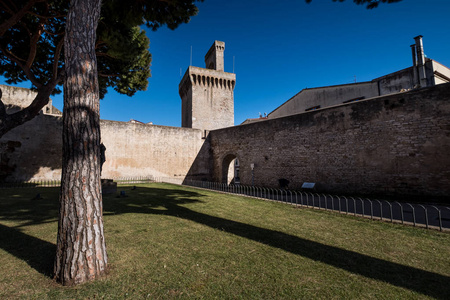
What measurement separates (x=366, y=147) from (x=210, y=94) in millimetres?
18216

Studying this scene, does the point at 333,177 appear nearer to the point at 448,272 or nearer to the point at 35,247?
the point at 448,272

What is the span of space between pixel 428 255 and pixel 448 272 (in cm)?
54

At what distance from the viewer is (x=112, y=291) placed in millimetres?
2344

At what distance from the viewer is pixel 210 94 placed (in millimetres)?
24734

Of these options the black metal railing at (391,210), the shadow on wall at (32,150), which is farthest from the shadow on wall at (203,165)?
the shadow on wall at (32,150)

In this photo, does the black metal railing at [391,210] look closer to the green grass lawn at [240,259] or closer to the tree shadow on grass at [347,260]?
the green grass lawn at [240,259]

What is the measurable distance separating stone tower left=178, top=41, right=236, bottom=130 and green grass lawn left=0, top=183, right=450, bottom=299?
19.9 metres

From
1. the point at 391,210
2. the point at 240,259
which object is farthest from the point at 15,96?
the point at 391,210

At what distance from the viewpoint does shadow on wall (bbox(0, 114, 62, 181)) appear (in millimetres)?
12852

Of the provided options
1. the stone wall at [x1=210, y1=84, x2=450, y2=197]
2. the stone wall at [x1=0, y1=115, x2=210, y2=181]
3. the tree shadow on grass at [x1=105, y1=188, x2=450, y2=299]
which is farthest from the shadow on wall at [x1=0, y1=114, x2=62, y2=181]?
the stone wall at [x1=210, y1=84, x2=450, y2=197]

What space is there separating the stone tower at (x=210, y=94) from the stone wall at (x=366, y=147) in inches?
414

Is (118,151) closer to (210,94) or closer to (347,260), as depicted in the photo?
(210,94)

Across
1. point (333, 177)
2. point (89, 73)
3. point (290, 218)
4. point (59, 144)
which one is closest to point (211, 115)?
point (59, 144)

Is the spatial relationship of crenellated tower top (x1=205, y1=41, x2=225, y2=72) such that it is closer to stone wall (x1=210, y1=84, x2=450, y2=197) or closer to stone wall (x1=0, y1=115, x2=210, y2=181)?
stone wall (x1=0, y1=115, x2=210, y2=181)
